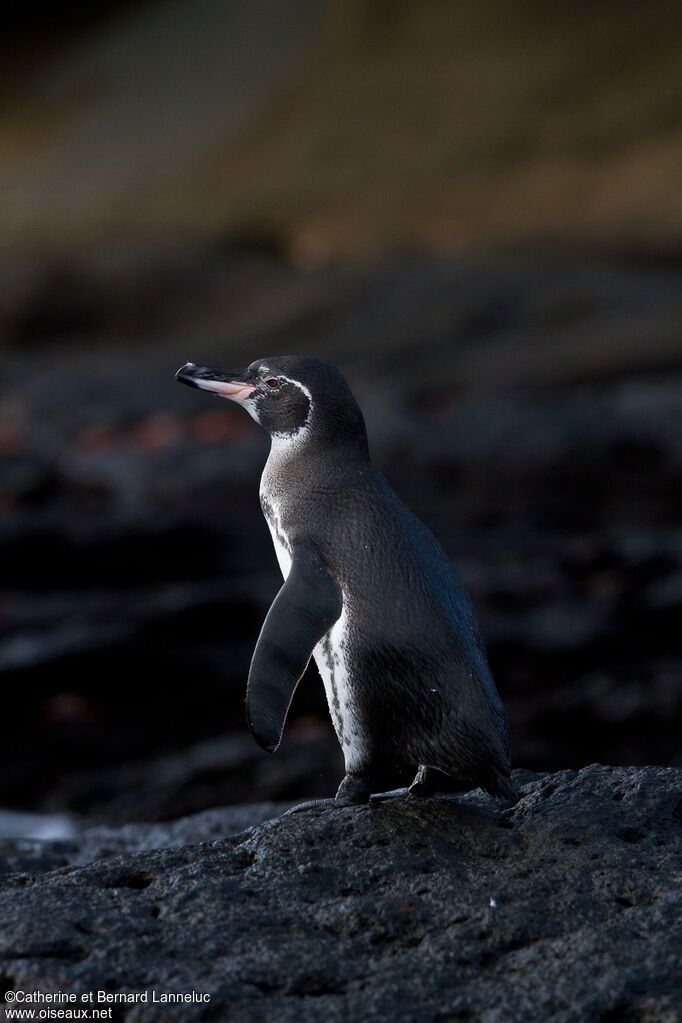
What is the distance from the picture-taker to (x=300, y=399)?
260 cm

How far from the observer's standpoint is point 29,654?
6.32 metres

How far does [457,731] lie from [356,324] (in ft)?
44.7

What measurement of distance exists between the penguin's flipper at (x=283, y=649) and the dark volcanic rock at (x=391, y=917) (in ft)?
→ 0.73

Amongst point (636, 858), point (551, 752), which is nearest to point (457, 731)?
point (636, 858)

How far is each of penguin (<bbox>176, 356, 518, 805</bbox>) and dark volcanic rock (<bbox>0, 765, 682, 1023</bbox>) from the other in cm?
12

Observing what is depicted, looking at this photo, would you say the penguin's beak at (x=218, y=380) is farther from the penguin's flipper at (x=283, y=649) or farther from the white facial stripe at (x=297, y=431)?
the penguin's flipper at (x=283, y=649)

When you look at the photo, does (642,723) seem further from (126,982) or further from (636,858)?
(126,982)

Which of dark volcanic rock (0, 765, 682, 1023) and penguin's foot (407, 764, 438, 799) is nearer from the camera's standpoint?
dark volcanic rock (0, 765, 682, 1023)

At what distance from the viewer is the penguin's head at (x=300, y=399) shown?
8.49 feet

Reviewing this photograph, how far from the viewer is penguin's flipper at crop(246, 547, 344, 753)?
2.25 metres

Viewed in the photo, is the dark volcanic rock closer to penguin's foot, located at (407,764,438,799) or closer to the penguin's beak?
penguin's foot, located at (407,764,438,799)

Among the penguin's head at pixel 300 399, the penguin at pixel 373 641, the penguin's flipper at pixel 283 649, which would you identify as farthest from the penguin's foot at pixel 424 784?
the penguin's head at pixel 300 399

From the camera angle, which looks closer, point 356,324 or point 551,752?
point 551,752

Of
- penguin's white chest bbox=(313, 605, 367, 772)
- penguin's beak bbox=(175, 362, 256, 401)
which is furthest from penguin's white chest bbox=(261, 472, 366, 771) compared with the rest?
penguin's beak bbox=(175, 362, 256, 401)
